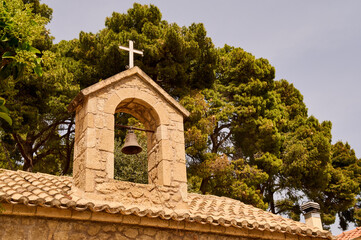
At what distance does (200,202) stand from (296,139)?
477 inches

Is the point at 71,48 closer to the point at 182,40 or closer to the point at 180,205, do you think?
the point at 182,40

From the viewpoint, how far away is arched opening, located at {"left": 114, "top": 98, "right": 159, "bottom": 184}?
720cm

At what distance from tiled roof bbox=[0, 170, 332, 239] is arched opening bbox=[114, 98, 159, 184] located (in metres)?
1.31

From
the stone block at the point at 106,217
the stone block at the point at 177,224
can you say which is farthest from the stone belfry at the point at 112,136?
the stone block at the point at 177,224

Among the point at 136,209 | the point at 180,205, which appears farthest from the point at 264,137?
the point at 136,209

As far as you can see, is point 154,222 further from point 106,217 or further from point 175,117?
point 175,117

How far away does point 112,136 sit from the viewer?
21.4 ft

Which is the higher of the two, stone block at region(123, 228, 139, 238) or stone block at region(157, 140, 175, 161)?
stone block at region(157, 140, 175, 161)

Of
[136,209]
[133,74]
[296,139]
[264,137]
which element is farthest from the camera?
[296,139]

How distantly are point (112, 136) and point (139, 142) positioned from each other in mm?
7324

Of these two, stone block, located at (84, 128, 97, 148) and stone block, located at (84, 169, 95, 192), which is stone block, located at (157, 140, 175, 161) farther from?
stone block, located at (84, 169, 95, 192)

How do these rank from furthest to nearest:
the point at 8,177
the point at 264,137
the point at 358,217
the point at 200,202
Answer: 1. the point at 358,217
2. the point at 264,137
3. the point at 200,202
4. the point at 8,177

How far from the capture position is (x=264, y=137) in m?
17.5

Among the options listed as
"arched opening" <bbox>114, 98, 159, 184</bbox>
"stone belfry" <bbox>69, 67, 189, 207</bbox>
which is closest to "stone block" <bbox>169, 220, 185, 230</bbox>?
"stone belfry" <bbox>69, 67, 189, 207</bbox>
